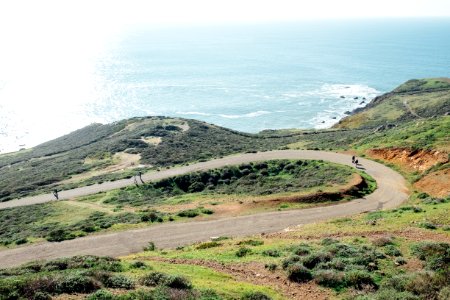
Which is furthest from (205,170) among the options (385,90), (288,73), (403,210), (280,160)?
(288,73)

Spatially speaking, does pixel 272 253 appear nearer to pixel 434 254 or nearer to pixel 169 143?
pixel 434 254

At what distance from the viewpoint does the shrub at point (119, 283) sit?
15820mm

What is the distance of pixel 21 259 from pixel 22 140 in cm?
9524

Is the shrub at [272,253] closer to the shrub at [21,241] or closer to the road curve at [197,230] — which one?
the road curve at [197,230]

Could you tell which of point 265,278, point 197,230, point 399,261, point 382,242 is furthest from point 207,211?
point 399,261

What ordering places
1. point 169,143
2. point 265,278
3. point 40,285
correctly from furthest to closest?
point 169,143, point 265,278, point 40,285

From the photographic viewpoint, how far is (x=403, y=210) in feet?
97.9

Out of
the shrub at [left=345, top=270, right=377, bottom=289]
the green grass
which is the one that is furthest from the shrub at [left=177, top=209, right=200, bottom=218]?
the shrub at [left=345, top=270, right=377, bottom=289]

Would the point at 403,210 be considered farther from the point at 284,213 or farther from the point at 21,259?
the point at 21,259

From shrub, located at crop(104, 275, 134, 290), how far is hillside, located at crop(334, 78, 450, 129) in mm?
72292

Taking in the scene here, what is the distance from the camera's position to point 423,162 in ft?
145

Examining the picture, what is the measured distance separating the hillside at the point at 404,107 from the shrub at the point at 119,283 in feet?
237

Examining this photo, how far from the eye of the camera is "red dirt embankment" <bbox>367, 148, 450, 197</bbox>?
37.4m

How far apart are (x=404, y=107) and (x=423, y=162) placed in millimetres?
63076
